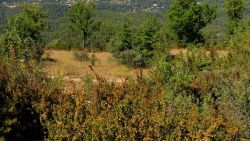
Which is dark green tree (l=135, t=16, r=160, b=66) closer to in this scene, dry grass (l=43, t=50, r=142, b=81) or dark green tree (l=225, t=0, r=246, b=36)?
dry grass (l=43, t=50, r=142, b=81)

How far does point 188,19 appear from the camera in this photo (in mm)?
47438

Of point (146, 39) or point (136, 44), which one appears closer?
point (146, 39)

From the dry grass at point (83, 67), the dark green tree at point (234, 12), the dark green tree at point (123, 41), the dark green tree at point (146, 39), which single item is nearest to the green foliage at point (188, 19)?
the dark green tree at point (146, 39)

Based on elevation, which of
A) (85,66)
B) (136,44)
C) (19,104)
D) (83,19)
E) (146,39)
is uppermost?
(19,104)

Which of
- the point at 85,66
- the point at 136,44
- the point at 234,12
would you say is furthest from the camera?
the point at 234,12

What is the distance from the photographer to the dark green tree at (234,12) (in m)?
54.2

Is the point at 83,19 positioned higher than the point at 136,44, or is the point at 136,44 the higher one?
the point at 83,19

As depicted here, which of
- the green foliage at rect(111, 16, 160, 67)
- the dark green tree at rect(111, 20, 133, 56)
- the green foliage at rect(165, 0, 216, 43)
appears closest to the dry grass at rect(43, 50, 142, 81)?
the green foliage at rect(111, 16, 160, 67)

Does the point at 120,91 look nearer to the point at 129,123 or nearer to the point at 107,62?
the point at 129,123

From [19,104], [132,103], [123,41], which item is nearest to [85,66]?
[123,41]

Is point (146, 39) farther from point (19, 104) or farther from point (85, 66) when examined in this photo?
point (19, 104)

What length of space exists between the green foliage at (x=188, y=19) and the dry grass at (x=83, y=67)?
8.28m

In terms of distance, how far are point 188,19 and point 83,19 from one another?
12.4 meters

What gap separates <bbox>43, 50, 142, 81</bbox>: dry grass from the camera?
31378mm
